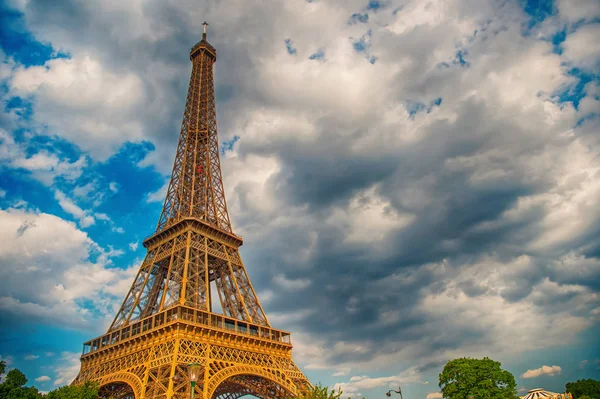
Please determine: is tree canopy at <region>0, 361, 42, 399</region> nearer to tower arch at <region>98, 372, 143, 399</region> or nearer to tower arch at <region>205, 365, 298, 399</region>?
tower arch at <region>98, 372, 143, 399</region>

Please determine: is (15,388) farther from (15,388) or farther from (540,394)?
(540,394)

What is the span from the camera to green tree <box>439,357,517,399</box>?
47.4 meters

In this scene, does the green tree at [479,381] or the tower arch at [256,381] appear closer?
the tower arch at [256,381]

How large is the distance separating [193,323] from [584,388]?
73078 millimetres

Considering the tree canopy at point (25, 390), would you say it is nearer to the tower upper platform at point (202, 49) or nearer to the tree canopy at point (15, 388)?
the tree canopy at point (15, 388)

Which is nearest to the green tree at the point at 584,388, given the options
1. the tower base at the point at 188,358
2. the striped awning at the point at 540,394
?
the striped awning at the point at 540,394

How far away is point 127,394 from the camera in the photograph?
40.5 meters

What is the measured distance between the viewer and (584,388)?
235 ft

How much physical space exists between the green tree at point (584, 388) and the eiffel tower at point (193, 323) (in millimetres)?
57831

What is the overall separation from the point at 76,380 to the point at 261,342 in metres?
19.6

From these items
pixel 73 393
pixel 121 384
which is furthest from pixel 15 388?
pixel 121 384

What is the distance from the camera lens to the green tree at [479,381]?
4738cm

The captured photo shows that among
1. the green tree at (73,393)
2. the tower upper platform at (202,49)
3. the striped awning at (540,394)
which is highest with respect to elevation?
the tower upper platform at (202,49)

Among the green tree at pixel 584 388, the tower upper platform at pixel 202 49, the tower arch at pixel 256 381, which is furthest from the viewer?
the green tree at pixel 584 388
